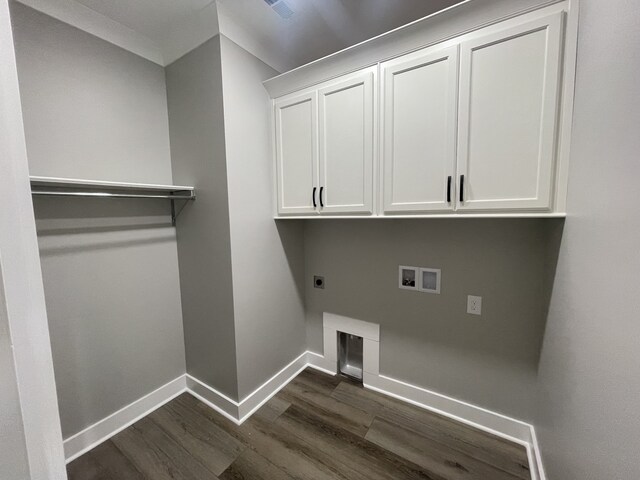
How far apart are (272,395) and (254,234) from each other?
4.26ft

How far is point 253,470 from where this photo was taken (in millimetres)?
1427

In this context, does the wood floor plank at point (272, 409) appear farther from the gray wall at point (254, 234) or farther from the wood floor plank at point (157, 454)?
the wood floor plank at point (157, 454)

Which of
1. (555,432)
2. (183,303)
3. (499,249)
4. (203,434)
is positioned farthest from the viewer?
(183,303)

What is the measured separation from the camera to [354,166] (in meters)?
1.59

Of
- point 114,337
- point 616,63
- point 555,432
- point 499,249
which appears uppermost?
point 616,63

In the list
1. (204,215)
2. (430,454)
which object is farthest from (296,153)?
(430,454)

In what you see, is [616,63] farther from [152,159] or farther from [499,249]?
[152,159]

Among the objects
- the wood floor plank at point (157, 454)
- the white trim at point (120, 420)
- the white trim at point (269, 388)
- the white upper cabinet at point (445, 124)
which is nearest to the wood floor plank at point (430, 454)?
the white trim at point (269, 388)

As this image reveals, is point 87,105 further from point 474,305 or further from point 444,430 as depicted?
point 444,430

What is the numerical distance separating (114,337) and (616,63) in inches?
106

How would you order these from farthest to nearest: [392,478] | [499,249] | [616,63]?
[499,249], [392,478], [616,63]

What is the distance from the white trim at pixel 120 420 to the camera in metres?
1.52

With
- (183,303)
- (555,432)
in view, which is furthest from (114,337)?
(555,432)

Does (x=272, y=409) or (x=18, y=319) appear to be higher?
(x=18, y=319)
